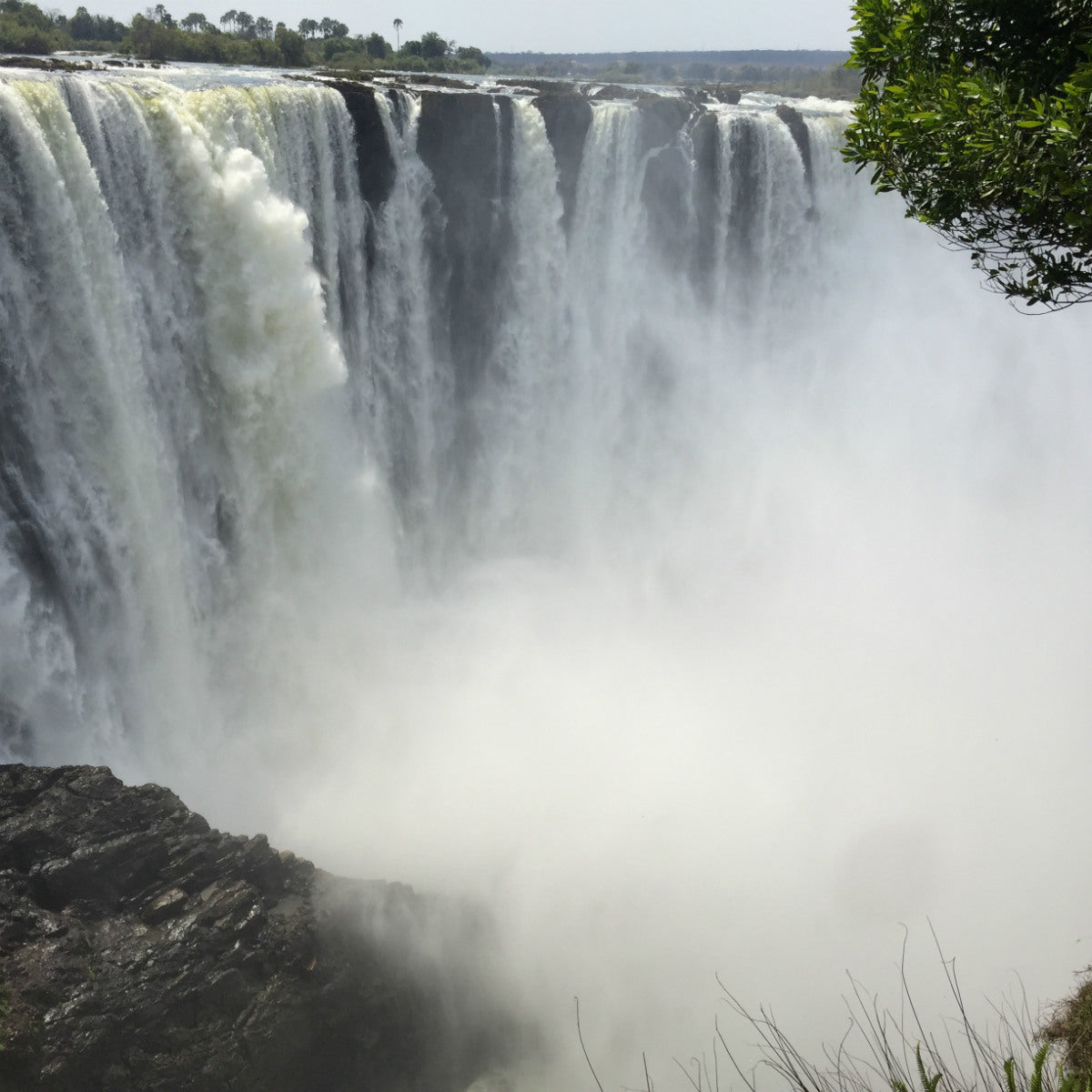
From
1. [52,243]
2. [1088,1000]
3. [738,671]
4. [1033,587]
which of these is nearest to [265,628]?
[52,243]

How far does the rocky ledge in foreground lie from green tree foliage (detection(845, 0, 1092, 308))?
780cm

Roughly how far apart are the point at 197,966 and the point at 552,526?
9566 millimetres

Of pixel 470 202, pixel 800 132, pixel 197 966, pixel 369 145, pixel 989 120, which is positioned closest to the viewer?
pixel 989 120

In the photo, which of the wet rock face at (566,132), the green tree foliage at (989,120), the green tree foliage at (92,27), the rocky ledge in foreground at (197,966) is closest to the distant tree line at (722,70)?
the green tree foliage at (989,120)

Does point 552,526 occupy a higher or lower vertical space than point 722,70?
lower

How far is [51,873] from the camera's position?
28.1 feet

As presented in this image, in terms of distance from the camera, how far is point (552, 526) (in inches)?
659

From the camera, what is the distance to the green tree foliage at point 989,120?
4.48m

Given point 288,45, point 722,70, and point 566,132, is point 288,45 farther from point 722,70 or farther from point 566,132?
point 722,70

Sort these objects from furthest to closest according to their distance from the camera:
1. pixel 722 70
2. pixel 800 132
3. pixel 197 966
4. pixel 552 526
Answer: pixel 722 70 → pixel 800 132 → pixel 552 526 → pixel 197 966

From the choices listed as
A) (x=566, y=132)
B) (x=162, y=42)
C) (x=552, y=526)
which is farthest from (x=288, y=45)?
(x=552, y=526)

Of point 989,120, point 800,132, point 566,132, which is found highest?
point 989,120

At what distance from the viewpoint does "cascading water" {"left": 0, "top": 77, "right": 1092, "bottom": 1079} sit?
10477mm

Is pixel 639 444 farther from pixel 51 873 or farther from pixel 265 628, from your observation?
pixel 51 873
